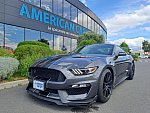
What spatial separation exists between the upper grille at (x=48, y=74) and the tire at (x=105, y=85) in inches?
34.8

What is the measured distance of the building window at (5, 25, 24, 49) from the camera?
49.5 feet

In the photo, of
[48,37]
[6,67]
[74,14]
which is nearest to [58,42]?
[48,37]

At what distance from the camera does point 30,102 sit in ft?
12.8

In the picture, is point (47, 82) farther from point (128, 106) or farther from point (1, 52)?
point (1, 52)

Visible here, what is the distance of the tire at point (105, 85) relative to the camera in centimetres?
379

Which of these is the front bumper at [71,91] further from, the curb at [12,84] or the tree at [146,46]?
the tree at [146,46]

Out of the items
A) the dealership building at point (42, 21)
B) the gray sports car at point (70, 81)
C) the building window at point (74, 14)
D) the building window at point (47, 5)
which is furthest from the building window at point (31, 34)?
the gray sports car at point (70, 81)

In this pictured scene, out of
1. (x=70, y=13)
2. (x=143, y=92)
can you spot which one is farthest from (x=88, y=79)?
(x=70, y=13)

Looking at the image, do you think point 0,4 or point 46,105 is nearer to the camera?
point 46,105

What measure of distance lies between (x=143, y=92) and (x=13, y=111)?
3.62 metres

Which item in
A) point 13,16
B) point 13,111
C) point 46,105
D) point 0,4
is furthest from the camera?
point 13,16

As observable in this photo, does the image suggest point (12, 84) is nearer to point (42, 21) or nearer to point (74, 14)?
point (42, 21)

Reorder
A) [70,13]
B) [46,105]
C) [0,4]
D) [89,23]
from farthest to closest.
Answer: [89,23] < [70,13] < [0,4] < [46,105]

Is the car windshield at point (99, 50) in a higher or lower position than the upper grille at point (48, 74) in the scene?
higher
